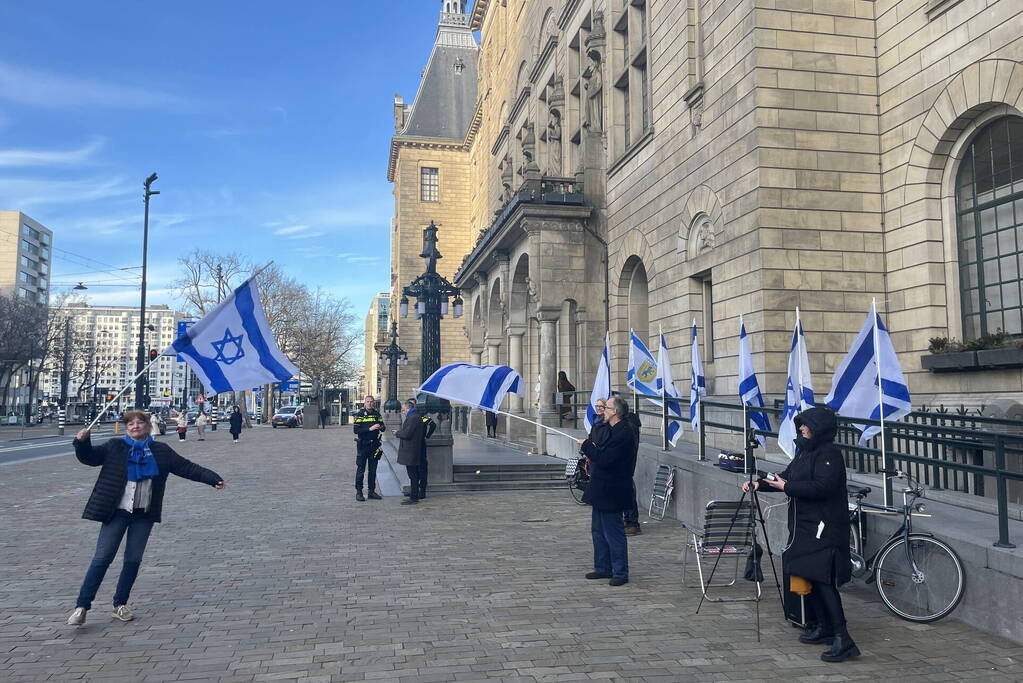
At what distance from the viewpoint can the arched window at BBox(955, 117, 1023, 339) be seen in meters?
11.5

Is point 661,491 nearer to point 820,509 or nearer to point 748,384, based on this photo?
point 748,384

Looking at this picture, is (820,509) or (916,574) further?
(916,574)

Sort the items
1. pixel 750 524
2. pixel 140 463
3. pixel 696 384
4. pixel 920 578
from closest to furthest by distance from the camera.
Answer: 1. pixel 920 578
2. pixel 140 463
3. pixel 750 524
4. pixel 696 384

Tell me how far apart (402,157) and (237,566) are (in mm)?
56101

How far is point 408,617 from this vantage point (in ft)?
21.5

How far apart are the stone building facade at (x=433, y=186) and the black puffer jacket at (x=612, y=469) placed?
49521 millimetres

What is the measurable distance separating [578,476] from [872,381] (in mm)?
6939

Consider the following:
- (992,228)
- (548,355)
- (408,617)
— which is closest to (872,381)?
(408,617)

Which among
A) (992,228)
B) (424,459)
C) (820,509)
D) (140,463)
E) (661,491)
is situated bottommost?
(661,491)

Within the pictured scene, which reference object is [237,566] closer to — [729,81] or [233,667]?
[233,667]

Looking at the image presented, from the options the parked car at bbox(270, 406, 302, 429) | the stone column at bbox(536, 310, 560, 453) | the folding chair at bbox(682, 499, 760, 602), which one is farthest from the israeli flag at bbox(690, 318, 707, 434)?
the parked car at bbox(270, 406, 302, 429)

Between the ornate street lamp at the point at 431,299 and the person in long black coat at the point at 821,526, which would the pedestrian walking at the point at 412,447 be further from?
the person in long black coat at the point at 821,526

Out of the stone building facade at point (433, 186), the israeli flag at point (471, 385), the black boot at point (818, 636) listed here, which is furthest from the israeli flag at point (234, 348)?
the stone building facade at point (433, 186)

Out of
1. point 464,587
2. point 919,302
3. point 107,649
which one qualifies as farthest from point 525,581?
point 919,302
